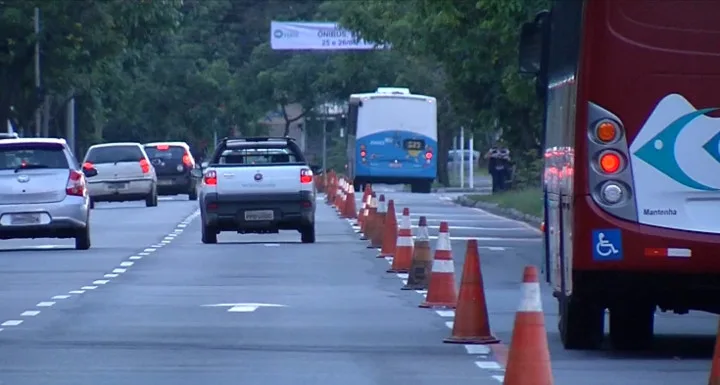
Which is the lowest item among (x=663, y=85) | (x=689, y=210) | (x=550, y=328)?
(x=550, y=328)

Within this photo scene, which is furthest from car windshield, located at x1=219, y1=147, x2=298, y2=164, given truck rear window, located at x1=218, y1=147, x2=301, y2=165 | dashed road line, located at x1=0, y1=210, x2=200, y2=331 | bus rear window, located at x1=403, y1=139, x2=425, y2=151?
bus rear window, located at x1=403, y1=139, x2=425, y2=151

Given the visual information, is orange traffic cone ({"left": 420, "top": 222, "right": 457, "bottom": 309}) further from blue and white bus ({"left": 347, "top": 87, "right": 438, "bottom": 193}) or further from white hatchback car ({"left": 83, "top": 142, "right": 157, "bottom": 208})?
blue and white bus ({"left": 347, "top": 87, "right": 438, "bottom": 193})

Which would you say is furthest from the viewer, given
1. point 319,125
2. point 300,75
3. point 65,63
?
point 319,125

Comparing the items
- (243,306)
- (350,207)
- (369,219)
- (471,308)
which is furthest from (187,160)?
(471,308)

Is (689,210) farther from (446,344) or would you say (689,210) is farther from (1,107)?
(1,107)

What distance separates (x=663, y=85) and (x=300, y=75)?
7105cm

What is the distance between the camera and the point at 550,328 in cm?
Answer: 1577

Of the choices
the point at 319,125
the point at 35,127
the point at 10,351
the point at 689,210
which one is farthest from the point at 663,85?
the point at 319,125

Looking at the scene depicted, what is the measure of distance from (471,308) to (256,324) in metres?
2.60

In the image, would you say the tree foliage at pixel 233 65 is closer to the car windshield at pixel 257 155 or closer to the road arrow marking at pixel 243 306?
the car windshield at pixel 257 155

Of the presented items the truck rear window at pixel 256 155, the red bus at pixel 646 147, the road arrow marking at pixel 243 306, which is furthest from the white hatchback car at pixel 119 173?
the red bus at pixel 646 147

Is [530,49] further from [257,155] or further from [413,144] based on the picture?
[413,144]

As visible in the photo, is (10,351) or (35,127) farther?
(35,127)

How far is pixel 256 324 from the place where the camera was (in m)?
16.0
